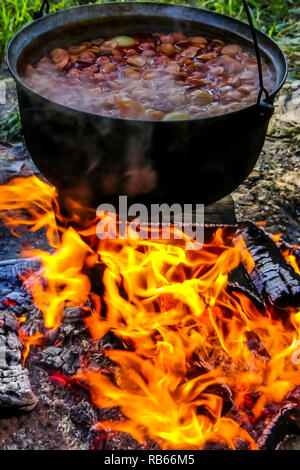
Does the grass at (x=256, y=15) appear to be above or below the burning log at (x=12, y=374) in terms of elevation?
above

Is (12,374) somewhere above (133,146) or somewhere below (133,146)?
below

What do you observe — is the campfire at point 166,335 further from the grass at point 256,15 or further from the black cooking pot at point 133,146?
the grass at point 256,15

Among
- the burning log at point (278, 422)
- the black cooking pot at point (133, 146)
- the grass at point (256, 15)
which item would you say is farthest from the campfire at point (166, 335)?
the grass at point (256, 15)

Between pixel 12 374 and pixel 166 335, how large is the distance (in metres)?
0.76

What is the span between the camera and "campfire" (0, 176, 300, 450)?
2.12 m

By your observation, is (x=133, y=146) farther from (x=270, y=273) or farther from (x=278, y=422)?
(x=278, y=422)

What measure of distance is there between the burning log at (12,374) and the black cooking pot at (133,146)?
76cm

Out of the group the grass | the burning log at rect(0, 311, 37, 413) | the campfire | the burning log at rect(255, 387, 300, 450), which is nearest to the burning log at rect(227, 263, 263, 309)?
the campfire

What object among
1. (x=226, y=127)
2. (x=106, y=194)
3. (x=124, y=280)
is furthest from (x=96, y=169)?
(x=124, y=280)

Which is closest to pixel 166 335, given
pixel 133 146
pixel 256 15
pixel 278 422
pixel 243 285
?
pixel 243 285

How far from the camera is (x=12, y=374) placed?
7.04 ft

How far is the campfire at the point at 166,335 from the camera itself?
212cm

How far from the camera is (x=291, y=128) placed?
14.0 ft

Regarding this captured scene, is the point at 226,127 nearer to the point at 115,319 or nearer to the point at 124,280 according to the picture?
the point at 124,280
